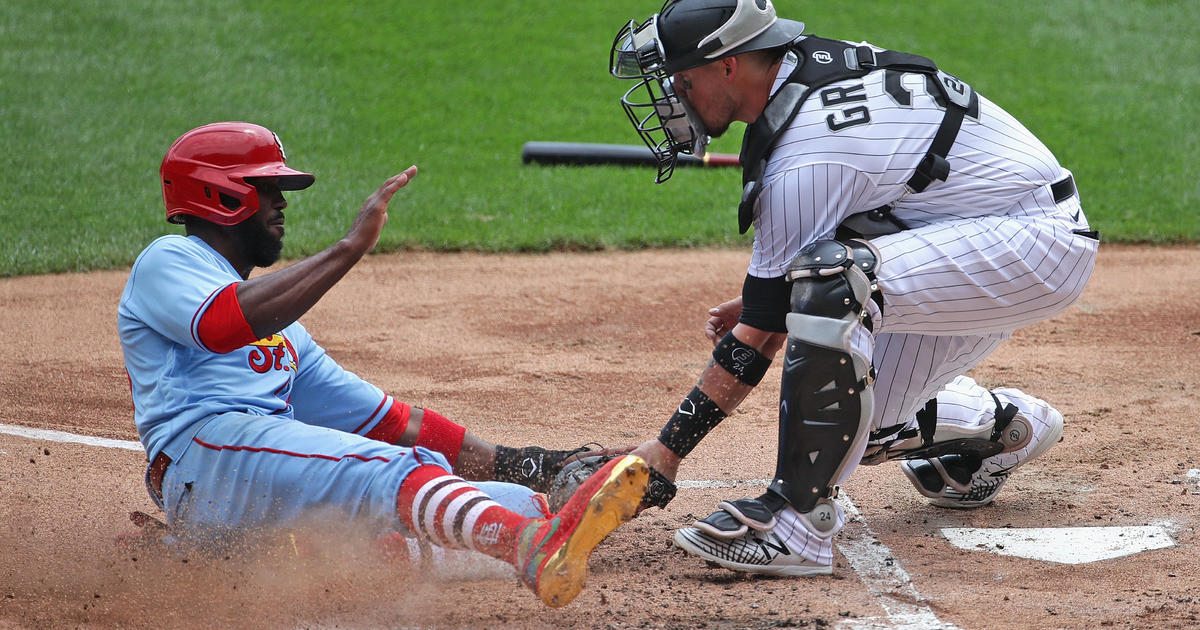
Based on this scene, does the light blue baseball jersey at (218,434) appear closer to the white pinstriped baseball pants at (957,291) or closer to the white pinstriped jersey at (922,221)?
the white pinstriped jersey at (922,221)

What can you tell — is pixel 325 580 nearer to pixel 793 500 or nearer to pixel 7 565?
pixel 7 565

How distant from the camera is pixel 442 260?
7.79 metres

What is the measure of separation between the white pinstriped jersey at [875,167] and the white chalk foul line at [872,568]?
0.92 metres

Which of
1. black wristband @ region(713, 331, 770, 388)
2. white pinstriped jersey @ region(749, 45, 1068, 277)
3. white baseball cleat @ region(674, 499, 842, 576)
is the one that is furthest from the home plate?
white pinstriped jersey @ region(749, 45, 1068, 277)

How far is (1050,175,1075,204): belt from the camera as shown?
3545 mm

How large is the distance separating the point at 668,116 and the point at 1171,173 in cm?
773

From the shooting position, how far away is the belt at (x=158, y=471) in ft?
10.7

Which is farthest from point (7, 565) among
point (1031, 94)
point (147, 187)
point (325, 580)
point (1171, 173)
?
point (1031, 94)

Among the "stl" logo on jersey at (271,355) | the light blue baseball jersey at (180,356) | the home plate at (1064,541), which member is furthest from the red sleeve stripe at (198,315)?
the home plate at (1064,541)

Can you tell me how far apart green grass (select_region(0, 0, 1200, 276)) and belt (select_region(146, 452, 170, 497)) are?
4.57 metres

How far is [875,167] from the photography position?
10.5 feet

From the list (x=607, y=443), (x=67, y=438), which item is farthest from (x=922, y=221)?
(x=67, y=438)

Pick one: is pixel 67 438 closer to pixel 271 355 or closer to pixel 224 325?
pixel 271 355

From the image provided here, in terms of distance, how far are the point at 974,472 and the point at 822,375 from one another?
109 centimetres
